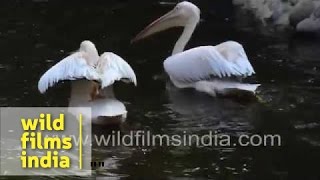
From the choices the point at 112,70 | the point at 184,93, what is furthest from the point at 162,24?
the point at 112,70

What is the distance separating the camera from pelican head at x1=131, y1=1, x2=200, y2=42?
9289 millimetres

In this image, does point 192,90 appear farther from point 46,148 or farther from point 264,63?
point 46,148

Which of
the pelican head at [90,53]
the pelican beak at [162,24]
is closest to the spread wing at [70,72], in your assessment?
the pelican head at [90,53]

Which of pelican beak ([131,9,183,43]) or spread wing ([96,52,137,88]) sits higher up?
pelican beak ([131,9,183,43])

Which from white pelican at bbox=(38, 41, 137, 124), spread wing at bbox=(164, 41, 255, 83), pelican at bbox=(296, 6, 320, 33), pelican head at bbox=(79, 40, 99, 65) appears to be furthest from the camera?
pelican at bbox=(296, 6, 320, 33)

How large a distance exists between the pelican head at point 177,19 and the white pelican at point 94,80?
182 centimetres

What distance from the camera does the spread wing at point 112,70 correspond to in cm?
705

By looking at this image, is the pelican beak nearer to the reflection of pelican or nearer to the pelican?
the reflection of pelican

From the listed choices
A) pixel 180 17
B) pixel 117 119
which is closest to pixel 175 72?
pixel 180 17

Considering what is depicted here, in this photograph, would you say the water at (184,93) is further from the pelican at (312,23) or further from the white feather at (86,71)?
the white feather at (86,71)

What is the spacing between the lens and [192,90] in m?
8.55

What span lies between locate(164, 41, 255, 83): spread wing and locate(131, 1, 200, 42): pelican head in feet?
2.68

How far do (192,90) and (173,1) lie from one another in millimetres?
8311


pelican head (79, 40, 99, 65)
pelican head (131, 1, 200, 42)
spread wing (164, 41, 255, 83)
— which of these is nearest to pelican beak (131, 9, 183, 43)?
pelican head (131, 1, 200, 42)
